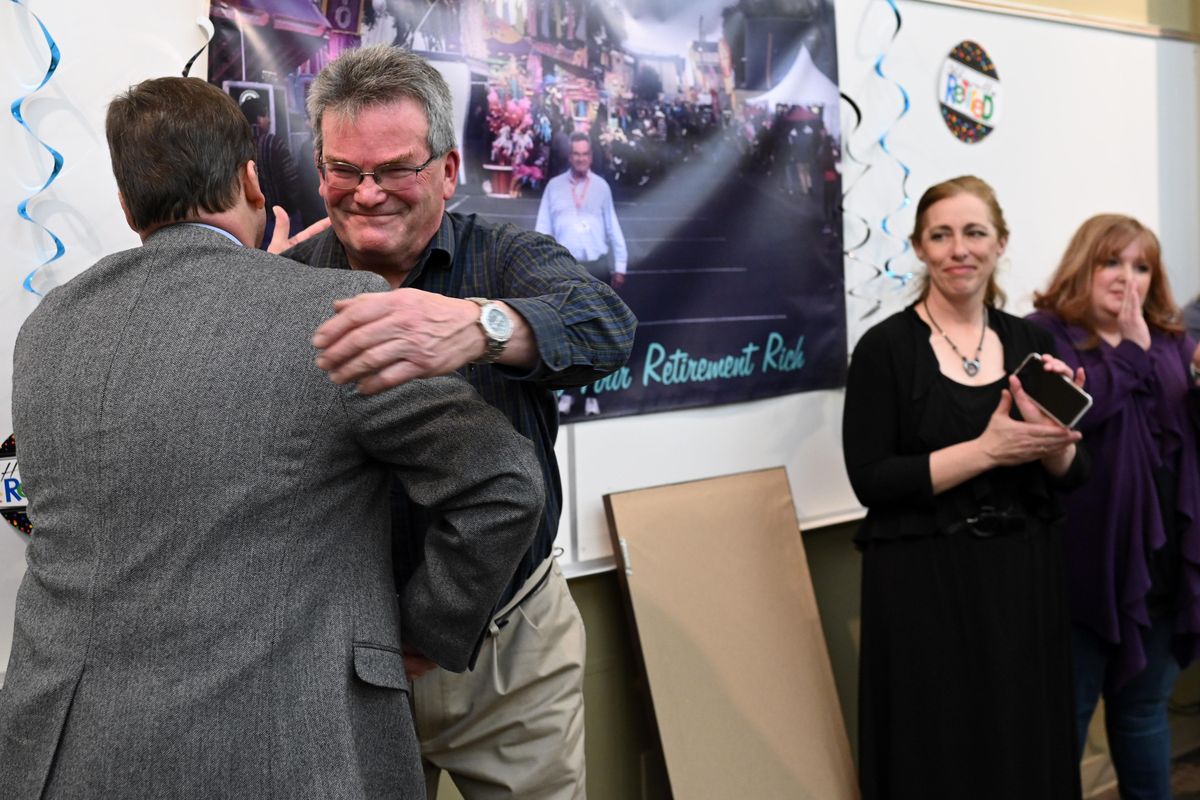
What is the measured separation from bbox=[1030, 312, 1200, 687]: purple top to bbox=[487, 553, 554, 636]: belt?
1.56m

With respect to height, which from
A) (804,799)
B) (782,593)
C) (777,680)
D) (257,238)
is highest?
(257,238)

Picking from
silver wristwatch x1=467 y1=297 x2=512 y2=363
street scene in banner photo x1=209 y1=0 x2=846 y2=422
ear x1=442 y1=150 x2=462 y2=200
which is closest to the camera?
silver wristwatch x1=467 y1=297 x2=512 y2=363

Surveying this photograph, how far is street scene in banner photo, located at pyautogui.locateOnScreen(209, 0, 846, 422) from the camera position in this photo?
2.08 meters

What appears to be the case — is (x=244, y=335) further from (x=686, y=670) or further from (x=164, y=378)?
(x=686, y=670)

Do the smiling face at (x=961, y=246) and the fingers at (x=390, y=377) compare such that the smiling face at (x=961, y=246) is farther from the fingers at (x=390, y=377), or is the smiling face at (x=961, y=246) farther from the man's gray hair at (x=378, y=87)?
the fingers at (x=390, y=377)

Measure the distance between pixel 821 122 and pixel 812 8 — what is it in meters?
0.29

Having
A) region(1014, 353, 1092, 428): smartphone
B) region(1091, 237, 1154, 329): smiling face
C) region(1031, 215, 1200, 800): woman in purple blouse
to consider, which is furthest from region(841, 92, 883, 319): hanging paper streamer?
region(1014, 353, 1092, 428): smartphone

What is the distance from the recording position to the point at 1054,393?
2.27 m

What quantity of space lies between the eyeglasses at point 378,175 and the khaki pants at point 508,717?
67 cm

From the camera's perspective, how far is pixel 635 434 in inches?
102

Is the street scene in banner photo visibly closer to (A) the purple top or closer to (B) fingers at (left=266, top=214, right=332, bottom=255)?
(B) fingers at (left=266, top=214, right=332, bottom=255)

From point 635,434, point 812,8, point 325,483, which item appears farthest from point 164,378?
point 812,8

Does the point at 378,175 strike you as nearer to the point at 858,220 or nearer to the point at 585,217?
the point at 585,217

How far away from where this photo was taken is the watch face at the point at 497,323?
1.17 m
